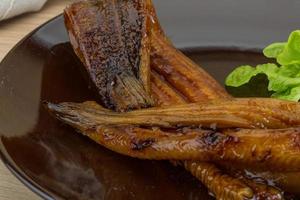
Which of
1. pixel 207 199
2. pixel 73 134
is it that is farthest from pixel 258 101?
pixel 73 134

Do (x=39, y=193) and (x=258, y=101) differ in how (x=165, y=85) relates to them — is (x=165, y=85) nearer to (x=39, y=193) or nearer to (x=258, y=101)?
(x=258, y=101)

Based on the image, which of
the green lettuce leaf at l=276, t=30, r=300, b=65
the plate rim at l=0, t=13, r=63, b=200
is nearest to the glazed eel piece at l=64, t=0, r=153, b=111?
the plate rim at l=0, t=13, r=63, b=200

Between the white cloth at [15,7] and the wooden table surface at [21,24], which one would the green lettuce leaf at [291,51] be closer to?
the wooden table surface at [21,24]

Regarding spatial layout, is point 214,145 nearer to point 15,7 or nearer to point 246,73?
point 246,73

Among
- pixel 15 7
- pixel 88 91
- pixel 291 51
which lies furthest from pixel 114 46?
pixel 15 7

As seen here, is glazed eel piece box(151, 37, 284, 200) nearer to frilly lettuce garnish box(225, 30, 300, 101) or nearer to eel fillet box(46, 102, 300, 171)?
eel fillet box(46, 102, 300, 171)

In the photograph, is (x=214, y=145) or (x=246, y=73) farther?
(x=246, y=73)
